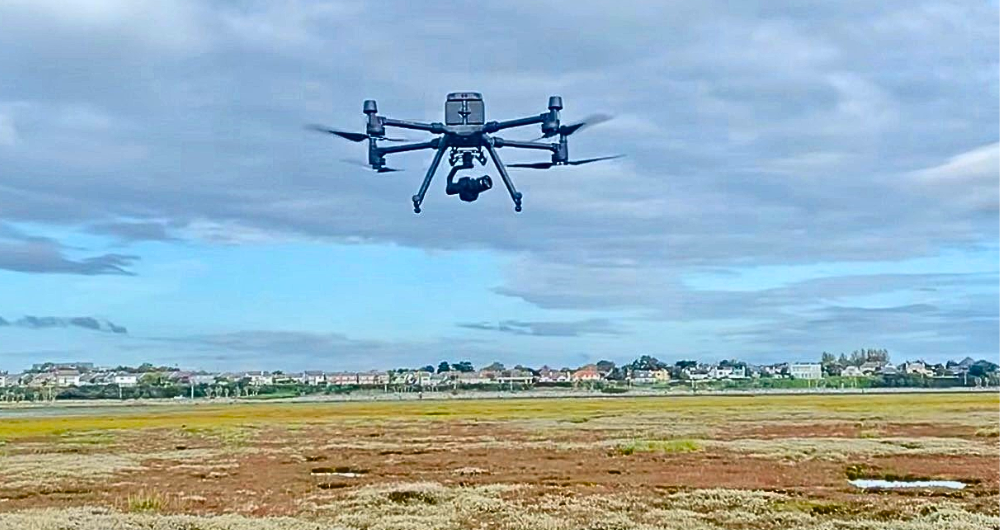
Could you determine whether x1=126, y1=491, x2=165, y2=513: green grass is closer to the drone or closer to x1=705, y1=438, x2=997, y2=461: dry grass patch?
the drone

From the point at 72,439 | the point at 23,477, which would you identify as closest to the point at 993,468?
the point at 23,477

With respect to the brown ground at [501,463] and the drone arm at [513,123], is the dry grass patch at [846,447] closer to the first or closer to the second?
the brown ground at [501,463]

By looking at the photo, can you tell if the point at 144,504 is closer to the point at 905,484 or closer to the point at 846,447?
the point at 905,484

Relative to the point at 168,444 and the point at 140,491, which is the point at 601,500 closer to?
the point at 140,491

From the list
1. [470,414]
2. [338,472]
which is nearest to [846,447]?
[338,472]

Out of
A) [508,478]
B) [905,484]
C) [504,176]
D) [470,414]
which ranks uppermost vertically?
[504,176]

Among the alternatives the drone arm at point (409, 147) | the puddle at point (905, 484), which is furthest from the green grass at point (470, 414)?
the drone arm at point (409, 147)

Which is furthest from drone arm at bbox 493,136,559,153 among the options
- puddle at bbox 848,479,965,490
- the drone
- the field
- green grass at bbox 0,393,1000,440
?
green grass at bbox 0,393,1000,440
